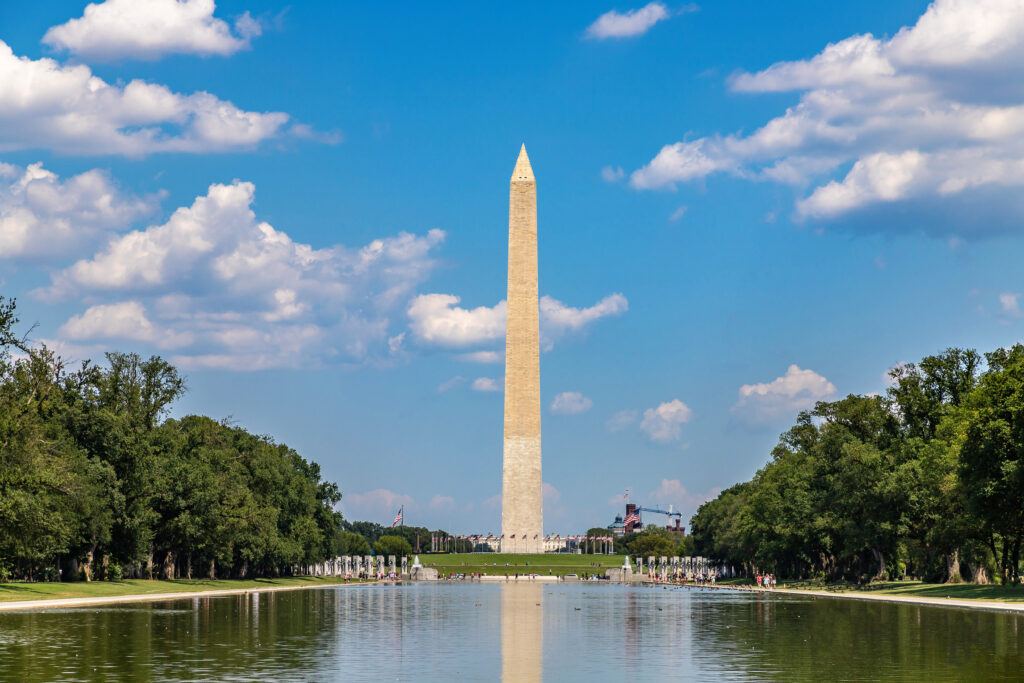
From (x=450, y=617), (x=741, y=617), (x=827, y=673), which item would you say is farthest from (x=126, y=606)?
(x=827, y=673)

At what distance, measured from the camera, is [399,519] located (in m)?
110

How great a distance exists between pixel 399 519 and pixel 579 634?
3069 inches

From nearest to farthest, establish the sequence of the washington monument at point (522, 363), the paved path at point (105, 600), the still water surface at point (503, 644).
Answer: the still water surface at point (503, 644), the paved path at point (105, 600), the washington monument at point (522, 363)

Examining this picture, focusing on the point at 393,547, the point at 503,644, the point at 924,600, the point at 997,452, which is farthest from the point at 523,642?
the point at 393,547

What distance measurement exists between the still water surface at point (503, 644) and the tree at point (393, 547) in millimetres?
117238

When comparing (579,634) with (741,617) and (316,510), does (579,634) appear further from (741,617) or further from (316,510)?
(316,510)

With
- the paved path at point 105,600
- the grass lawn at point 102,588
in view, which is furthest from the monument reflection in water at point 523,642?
the grass lawn at point 102,588

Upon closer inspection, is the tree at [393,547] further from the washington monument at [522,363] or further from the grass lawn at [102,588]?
the grass lawn at [102,588]

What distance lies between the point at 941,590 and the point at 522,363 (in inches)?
1991

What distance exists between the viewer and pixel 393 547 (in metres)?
164

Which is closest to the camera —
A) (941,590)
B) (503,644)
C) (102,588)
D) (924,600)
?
(503,644)

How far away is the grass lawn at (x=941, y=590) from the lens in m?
52.9

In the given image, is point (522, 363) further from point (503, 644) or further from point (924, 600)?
point (503, 644)

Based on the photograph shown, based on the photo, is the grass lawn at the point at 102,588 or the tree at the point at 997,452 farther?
the grass lawn at the point at 102,588
